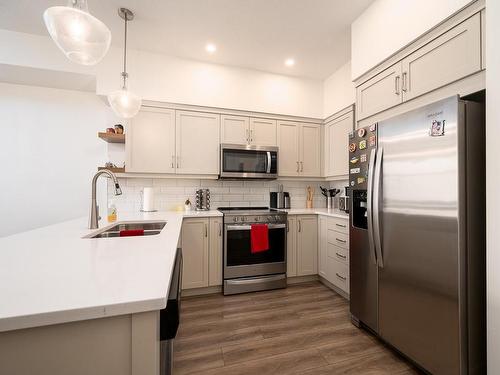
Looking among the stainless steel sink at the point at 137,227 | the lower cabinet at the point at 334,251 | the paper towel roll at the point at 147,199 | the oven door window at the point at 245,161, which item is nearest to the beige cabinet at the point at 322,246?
the lower cabinet at the point at 334,251

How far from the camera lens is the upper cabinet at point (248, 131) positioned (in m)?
3.07

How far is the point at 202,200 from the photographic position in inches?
124

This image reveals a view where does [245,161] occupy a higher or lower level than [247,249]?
higher

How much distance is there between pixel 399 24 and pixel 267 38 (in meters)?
1.29

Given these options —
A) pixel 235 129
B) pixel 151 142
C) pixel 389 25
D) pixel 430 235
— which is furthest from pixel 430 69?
pixel 151 142

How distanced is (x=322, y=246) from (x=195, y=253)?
5.14 ft

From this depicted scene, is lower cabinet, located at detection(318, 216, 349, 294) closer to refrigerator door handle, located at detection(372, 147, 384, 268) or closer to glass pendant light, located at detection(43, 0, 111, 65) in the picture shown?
refrigerator door handle, located at detection(372, 147, 384, 268)

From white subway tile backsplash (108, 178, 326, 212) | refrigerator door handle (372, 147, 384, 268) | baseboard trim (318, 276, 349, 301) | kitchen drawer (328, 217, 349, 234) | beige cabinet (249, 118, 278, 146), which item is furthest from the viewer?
beige cabinet (249, 118, 278, 146)

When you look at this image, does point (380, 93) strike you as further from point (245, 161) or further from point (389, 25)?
point (245, 161)

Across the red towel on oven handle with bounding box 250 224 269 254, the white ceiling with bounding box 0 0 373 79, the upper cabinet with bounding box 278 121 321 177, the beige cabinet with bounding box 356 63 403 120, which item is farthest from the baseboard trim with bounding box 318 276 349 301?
the white ceiling with bounding box 0 0 373 79

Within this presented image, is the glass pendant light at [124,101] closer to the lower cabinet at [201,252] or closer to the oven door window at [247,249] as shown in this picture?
the lower cabinet at [201,252]

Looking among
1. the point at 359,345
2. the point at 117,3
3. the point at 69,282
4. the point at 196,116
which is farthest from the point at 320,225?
the point at 117,3

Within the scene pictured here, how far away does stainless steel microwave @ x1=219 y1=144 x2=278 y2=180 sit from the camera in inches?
116

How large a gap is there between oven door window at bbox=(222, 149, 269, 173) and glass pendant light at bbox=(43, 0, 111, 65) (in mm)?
1775
